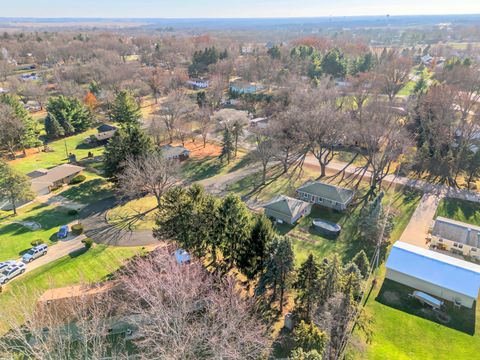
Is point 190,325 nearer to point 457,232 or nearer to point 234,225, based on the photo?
point 234,225

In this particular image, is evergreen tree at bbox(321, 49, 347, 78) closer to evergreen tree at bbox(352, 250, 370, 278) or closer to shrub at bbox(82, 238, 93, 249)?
evergreen tree at bbox(352, 250, 370, 278)

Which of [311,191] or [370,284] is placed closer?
[370,284]

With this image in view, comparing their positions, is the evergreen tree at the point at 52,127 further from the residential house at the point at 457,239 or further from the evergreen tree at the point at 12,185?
the residential house at the point at 457,239

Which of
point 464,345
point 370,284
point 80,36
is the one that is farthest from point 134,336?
point 80,36

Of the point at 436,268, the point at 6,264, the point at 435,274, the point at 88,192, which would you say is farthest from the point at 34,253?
the point at 436,268

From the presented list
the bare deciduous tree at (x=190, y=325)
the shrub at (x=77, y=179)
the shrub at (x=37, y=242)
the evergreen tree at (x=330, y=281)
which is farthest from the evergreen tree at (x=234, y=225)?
the shrub at (x=77, y=179)

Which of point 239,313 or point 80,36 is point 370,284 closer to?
point 239,313

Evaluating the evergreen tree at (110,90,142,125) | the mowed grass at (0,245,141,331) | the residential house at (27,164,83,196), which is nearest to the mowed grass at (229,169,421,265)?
the mowed grass at (0,245,141,331)
